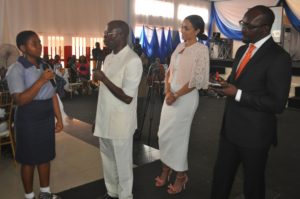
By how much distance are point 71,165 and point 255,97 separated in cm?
236

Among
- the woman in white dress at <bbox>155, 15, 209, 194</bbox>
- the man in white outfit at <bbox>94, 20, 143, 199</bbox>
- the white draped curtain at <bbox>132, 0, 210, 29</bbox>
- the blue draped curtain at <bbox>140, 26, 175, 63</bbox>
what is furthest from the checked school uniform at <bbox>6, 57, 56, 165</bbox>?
the white draped curtain at <bbox>132, 0, 210, 29</bbox>

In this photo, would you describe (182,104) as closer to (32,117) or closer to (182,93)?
(182,93)

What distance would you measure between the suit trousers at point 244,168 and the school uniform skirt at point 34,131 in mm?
1284

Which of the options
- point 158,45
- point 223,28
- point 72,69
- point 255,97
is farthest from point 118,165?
point 223,28

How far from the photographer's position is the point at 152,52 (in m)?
10.5

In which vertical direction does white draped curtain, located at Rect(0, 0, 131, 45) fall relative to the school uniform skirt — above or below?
above

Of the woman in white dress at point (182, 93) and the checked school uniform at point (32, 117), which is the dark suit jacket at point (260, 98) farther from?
the checked school uniform at point (32, 117)

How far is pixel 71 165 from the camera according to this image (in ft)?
11.1

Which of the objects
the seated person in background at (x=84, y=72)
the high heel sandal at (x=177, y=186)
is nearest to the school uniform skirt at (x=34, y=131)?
the high heel sandal at (x=177, y=186)

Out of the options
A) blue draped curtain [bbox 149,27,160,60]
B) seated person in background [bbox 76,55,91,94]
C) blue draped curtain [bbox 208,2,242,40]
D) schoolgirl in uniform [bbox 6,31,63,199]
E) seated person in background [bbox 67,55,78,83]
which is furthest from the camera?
blue draped curtain [bbox 208,2,242,40]

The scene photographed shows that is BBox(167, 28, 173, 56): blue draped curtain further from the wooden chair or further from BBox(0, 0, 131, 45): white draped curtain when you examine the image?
the wooden chair

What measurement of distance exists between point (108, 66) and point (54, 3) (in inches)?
274

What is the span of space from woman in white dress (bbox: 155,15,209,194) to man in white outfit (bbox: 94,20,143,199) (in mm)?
486

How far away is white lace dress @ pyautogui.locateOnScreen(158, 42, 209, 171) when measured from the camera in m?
2.50
